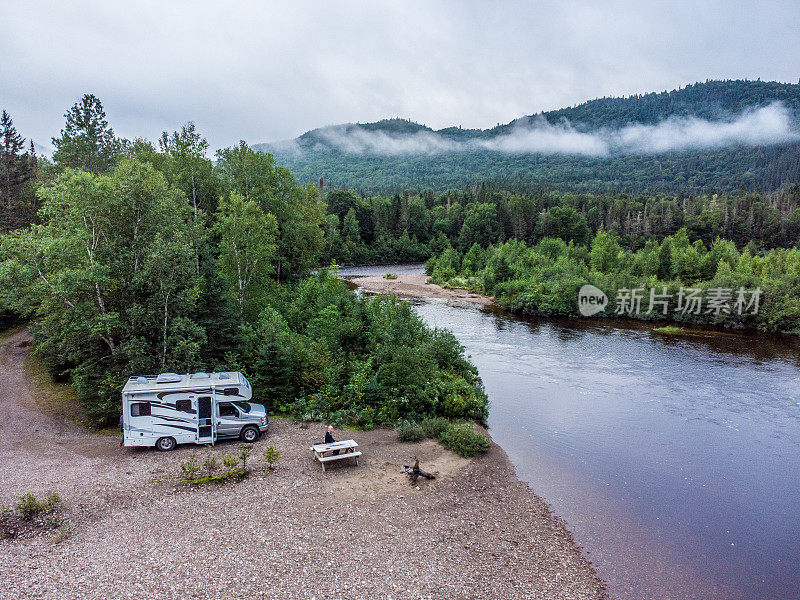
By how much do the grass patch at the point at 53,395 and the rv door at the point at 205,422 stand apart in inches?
180

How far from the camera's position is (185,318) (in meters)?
22.6

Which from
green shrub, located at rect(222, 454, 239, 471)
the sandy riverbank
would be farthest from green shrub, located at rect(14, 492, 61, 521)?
the sandy riverbank

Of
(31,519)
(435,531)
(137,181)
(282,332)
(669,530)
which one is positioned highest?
(137,181)

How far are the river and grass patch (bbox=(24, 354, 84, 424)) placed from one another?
2050 cm

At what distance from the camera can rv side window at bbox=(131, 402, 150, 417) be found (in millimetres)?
18172

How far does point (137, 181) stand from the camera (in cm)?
2245

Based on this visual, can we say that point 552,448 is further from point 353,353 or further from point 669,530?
point 353,353

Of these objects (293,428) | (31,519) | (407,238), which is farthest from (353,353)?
(407,238)

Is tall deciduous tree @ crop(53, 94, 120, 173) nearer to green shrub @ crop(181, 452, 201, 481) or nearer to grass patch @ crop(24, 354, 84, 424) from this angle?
grass patch @ crop(24, 354, 84, 424)

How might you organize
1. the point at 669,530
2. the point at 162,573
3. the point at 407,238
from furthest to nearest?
the point at 407,238
the point at 669,530
the point at 162,573

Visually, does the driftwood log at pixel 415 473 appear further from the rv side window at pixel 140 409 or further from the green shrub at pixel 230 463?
the rv side window at pixel 140 409

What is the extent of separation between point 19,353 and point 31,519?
78.0 feet

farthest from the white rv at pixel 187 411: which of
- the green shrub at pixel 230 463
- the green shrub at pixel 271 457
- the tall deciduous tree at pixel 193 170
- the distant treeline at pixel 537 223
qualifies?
the distant treeline at pixel 537 223

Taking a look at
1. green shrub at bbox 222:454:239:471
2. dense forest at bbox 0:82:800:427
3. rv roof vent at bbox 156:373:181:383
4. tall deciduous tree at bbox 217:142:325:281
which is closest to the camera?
green shrub at bbox 222:454:239:471
